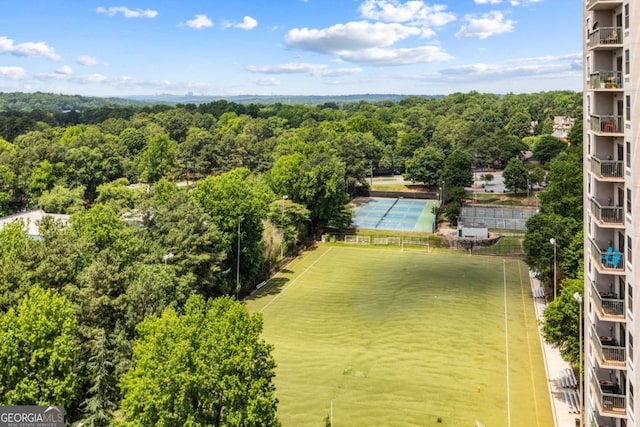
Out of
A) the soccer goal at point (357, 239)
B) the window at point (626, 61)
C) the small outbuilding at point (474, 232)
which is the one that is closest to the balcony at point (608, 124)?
the window at point (626, 61)

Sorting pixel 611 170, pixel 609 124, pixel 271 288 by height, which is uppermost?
pixel 609 124

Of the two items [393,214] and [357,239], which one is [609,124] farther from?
[393,214]

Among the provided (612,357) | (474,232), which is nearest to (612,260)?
(612,357)

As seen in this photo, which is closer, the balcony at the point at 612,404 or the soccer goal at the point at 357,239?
the balcony at the point at 612,404

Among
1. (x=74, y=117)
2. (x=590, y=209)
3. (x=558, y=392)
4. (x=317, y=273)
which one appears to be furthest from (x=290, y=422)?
(x=74, y=117)

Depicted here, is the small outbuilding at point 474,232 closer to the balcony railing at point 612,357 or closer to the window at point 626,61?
the balcony railing at point 612,357
